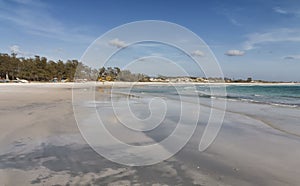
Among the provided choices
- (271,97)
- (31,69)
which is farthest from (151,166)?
(31,69)

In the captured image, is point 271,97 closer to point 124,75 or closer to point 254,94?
point 254,94

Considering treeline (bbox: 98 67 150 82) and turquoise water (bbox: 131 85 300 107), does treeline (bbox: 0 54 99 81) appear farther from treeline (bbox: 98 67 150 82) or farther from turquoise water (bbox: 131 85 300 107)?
turquoise water (bbox: 131 85 300 107)

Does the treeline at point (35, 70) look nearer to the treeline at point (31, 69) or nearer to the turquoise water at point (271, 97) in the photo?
the treeline at point (31, 69)

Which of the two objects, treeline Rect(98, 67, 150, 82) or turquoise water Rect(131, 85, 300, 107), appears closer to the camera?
turquoise water Rect(131, 85, 300, 107)

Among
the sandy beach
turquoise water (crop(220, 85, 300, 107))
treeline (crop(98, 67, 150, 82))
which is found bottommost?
turquoise water (crop(220, 85, 300, 107))

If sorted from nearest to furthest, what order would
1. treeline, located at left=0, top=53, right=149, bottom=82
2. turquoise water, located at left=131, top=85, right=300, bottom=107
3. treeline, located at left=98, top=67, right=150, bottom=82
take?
turquoise water, located at left=131, top=85, right=300, bottom=107 < treeline, located at left=98, top=67, right=150, bottom=82 < treeline, located at left=0, top=53, right=149, bottom=82

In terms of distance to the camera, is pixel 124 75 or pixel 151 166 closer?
pixel 151 166

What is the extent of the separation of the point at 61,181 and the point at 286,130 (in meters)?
7.28

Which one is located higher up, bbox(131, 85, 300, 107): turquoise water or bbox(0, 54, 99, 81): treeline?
bbox(0, 54, 99, 81): treeline

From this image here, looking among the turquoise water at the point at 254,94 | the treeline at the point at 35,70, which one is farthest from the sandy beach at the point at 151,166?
the treeline at the point at 35,70

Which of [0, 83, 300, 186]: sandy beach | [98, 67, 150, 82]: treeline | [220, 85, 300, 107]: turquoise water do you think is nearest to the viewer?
[0, 83, 300, 186]: sandy beach

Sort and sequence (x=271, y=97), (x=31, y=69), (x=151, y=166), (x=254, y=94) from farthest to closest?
(x=31, y=69) < (x=254, y=94) < (x=271, y=97) < (x=151, y=166)

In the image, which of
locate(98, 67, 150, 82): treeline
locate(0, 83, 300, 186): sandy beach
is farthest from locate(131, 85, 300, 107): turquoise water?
locate(0, 83, 300, 186): sandy beach

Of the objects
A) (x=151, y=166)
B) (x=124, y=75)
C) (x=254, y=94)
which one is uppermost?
(x=124, y=75)
